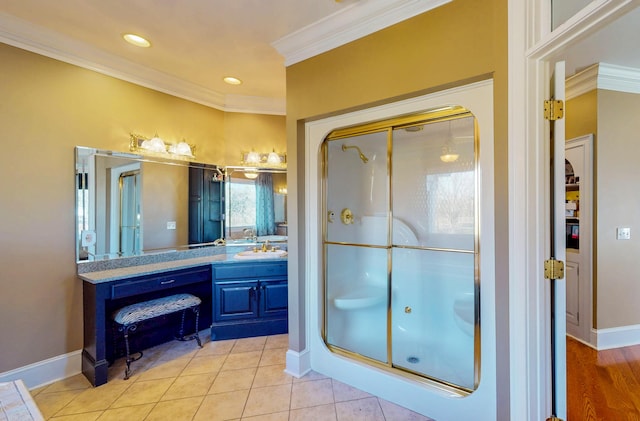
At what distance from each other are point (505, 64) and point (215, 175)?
2898 millimetres

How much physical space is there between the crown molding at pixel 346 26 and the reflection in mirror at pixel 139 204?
1693 millimetres

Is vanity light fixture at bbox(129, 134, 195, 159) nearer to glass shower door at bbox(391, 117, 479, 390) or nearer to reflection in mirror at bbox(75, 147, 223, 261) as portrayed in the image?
reflection in mirror at bbox(75, 147, 223, 261)

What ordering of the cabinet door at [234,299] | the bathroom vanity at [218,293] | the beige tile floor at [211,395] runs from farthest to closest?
1. the cabinet door at [234,299]
2. the bathroom vanity at [218,293]
3. the beige tile floor at [211,395]

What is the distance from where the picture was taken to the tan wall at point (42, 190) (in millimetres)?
2029

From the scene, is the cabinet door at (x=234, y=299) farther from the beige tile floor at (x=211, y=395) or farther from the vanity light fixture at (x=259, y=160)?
the vanity light fixture at (x=259, y=160)

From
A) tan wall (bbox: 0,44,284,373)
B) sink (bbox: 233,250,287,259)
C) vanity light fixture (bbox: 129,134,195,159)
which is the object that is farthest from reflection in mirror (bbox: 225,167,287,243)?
tan wall (bbox: 0,44,284,373)

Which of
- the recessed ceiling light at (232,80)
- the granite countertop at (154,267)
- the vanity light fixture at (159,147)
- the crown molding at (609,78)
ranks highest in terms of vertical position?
the recessed ceiling light at (232,80)

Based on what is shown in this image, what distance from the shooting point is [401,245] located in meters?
2.23

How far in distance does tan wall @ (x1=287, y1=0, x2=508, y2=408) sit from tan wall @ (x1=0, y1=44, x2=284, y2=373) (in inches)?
69.4

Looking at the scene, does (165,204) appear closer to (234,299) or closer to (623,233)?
(234,299)

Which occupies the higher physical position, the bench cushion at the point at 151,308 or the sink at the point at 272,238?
the sink at the point at 272,238

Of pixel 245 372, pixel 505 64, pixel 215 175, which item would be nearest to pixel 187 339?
pixel 245 372

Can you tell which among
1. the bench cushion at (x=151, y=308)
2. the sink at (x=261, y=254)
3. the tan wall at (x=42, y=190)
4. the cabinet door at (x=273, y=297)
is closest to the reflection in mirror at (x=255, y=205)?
the sink at (x=261, y=254)

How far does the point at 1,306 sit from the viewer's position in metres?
2.00
